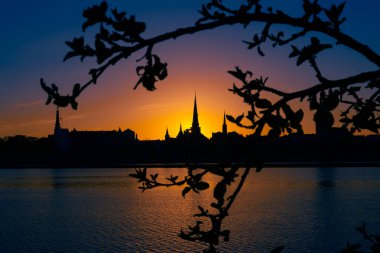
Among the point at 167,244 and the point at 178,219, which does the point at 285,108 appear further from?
the point at 178,219

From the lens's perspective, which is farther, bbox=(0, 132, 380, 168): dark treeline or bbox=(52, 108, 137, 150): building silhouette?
bbox=(52, 108, 137, 150): building silhouette

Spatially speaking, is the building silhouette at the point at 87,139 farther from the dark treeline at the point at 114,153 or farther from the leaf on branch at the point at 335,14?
the leaf on branch at the point at 335,14

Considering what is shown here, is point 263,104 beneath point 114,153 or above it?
beneath

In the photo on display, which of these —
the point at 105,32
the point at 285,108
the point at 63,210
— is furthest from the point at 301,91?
the point at 63,210

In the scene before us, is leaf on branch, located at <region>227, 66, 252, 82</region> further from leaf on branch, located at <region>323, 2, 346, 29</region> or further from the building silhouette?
the building silhouette

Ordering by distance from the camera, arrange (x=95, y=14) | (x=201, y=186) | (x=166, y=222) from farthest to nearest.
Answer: (x=166, y=222), (x=201, y=186), (x=95, y=14)

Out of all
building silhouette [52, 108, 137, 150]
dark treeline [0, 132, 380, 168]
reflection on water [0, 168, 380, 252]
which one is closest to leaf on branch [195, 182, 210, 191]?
reflection on water [0, 168, 380, 252]

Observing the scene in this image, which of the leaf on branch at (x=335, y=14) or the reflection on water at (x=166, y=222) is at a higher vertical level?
the leaf on branch at (x=335, y=14)

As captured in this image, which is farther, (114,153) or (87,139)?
(87,139)

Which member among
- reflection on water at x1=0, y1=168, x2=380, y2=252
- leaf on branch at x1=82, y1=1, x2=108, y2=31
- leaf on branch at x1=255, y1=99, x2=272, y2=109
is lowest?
reflection on water at x1=0, y1=168, x2=380, y2=252

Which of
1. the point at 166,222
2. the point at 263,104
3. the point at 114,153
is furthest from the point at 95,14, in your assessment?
the point at 114,153

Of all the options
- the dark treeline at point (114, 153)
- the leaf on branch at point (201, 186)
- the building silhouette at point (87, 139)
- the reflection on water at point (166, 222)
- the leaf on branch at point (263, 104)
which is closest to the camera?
the leaf on branch at point (263, 104)

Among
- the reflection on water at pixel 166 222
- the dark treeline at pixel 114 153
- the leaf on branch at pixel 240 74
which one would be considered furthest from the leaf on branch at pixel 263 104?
the dark treeline at pixel 114 153

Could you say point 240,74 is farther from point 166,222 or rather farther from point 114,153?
point 114,153
